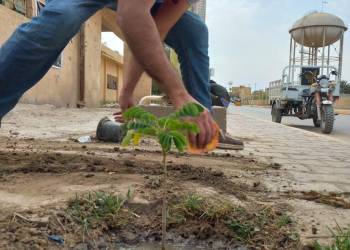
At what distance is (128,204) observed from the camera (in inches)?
62.1

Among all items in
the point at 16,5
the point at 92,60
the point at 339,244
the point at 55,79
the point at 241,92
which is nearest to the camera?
the point at 339,244

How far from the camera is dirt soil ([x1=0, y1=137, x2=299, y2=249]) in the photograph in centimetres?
136

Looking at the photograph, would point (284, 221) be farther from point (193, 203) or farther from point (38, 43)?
point (38, 43)

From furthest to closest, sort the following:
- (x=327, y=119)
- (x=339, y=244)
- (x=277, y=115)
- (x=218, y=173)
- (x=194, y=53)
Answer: (x=277, y=115) < (x=327, y=119) < (x=194, y=53) < (x=218, y=173) < (x=339, y=244)

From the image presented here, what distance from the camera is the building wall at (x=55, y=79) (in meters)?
7.55

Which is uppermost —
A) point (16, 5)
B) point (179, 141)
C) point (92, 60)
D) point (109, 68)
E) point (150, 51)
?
point (16, 5)

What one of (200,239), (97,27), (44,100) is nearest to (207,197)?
(200,239)

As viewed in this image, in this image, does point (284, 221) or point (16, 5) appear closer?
point (284, 221)

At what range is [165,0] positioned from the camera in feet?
6.06

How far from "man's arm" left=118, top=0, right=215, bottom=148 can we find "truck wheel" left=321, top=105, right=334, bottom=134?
750 centimetres

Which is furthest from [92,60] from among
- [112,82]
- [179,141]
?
[179,141]

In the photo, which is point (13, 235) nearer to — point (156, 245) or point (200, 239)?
point (156, 245)

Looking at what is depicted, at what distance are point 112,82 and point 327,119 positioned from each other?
16434 mm

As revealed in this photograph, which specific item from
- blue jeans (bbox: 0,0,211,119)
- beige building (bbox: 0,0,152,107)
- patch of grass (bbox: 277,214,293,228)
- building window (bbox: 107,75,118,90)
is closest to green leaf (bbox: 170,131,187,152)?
patch of grass (bbox: 277,214,293,228)
